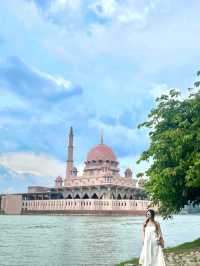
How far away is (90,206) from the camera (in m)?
117

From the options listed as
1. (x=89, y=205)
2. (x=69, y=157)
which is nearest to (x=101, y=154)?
(x=69, y=157)

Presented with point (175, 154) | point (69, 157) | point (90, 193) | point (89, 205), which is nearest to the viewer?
point (175, 154)

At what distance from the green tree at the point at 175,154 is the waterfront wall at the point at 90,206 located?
3769 inches

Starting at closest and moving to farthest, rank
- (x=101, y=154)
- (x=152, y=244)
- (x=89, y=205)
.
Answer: (x=152, y=244) < (x=89, y=205) < (x=101, y=154)

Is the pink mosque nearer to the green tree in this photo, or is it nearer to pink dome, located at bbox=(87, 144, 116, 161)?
pink dome, located at bbox=(87, 144, 116, 161)

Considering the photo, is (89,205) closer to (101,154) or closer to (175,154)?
(101,154)

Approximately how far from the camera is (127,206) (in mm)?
121562

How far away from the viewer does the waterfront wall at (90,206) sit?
11662 centimetres

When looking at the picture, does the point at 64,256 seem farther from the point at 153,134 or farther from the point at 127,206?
the point at 127,206

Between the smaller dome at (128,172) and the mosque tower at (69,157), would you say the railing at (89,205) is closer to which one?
the mosque tower at (69,157)

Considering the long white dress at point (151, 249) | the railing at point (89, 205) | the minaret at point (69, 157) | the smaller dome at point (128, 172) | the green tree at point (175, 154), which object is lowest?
the long white dress at point (151, 249)

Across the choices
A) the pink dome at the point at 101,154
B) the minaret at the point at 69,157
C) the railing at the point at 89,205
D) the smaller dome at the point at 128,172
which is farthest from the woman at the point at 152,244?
the smaller dome at the point at 128,172

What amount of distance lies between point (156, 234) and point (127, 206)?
112996 mm

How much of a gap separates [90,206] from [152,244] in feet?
355
